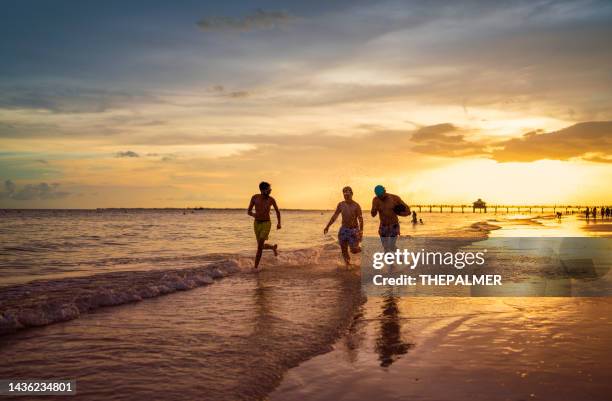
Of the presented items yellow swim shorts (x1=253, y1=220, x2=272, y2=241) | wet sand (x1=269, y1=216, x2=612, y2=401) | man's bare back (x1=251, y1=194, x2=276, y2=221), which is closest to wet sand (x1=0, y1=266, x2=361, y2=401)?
wet sand (x1=269, y1=216, x2=612, y2=401)

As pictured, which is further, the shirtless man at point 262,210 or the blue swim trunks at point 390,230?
the shirtless man at point 262,210

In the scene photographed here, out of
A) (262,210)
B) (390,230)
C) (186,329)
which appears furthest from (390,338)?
(262,210)

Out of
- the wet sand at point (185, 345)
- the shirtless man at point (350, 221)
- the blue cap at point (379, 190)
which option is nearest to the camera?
the wet sand at point (185, 345)

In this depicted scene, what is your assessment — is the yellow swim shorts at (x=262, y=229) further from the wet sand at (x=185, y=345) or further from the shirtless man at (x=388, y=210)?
the wet sand at (x=185, y=345)

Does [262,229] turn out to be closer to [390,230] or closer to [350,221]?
[350,221]

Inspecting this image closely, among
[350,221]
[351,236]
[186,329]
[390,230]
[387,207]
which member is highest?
[387,207]

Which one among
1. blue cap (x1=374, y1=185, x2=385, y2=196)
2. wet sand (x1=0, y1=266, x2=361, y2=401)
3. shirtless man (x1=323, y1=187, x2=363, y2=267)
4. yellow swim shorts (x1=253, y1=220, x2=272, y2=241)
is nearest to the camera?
wet sand (x1=0, y1=266, x2=361, y2=401)

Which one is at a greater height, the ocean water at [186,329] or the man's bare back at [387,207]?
the man's bare back at [387,207]

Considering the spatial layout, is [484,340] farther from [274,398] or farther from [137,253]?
[137,253]

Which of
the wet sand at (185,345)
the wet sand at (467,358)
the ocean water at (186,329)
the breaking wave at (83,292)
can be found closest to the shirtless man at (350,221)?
the ocean water at (186,329)

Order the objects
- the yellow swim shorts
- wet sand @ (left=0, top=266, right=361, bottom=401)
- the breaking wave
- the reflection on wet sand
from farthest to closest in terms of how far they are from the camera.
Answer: the yellow swim shorts < the breaking wave < the reflection on wet sand < wet sand @ (left=0, top=266, right=361, bottom=401)

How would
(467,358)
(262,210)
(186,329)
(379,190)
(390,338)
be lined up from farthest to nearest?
(262,210) < (379,190) < (186,329) < (390,338) < (467,358)

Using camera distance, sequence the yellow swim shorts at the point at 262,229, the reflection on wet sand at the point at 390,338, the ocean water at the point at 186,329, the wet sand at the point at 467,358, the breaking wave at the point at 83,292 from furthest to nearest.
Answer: the yellow swim shorts at the point at 262,229, the breaking wave at the point at 83,292, the reflection on wet sand at the point at 390,338, the ocean water at the point at 186,329, the wet sand at the point at 467,358

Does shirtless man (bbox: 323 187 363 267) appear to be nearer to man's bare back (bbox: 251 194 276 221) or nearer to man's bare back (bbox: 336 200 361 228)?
man's bare back (bbox: 336 200 361 228)
